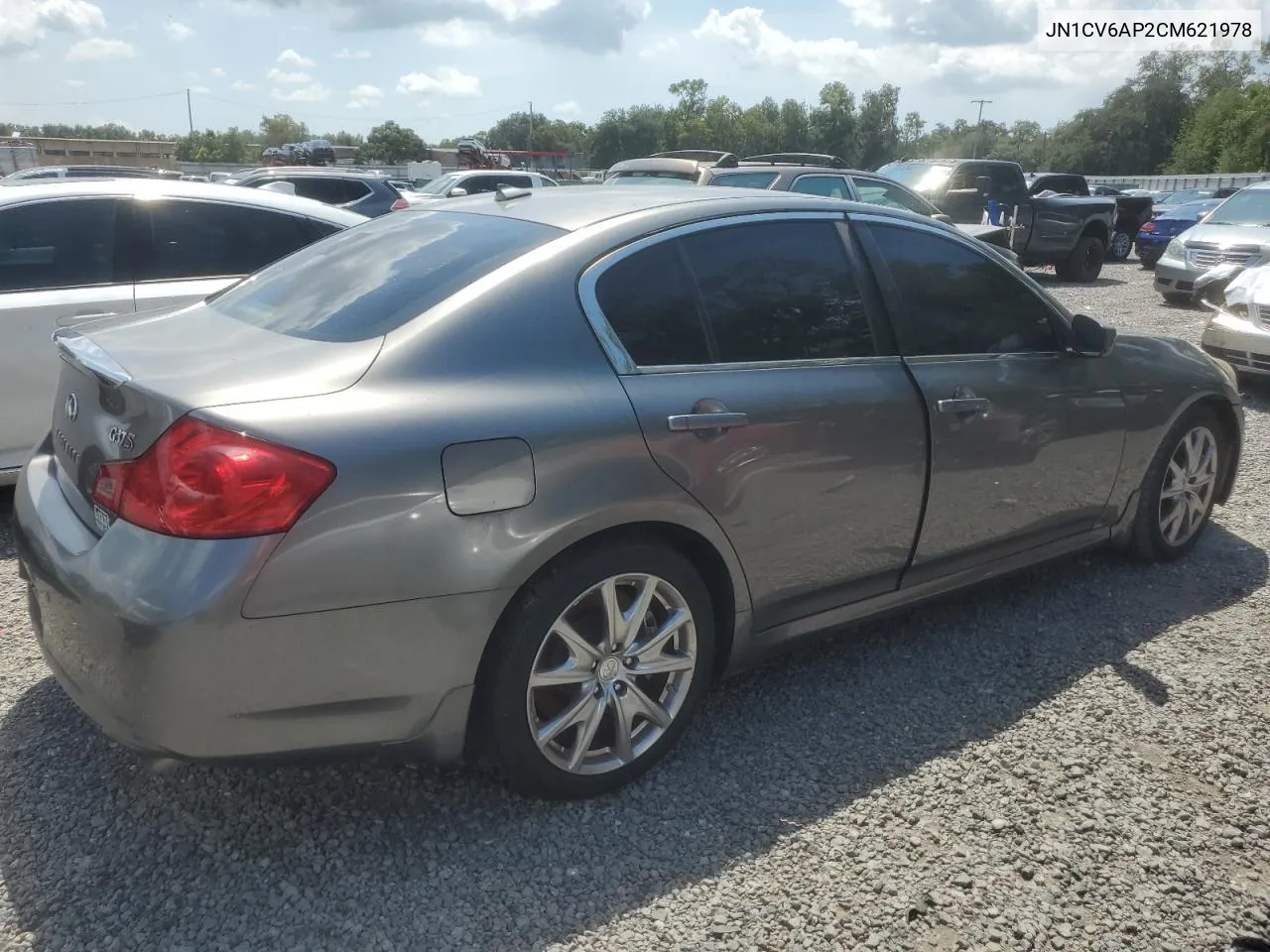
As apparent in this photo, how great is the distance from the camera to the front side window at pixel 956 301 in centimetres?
341

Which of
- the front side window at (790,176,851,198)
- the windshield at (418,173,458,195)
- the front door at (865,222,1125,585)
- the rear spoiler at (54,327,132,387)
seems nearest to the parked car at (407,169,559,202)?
the windshield at (418,173,458,195)

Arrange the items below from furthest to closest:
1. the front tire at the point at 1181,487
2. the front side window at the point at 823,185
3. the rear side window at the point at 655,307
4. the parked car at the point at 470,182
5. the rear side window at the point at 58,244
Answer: the parked car at the point at 470,182 → the front side window at the point at 823,185 → the rear side window at the point at 58,244 → the front tire at the point at 1181,487 → the rear side window at the point at 655,307

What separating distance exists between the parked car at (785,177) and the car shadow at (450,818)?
20.5 feet

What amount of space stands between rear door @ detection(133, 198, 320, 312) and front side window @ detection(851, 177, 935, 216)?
253 inches

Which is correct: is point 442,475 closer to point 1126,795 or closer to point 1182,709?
point 1126,795

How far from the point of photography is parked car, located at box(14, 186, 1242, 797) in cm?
219

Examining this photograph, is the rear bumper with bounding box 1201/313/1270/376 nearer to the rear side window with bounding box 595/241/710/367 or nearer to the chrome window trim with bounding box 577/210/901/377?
the chrome window trim with bounding box 577/210/901/377

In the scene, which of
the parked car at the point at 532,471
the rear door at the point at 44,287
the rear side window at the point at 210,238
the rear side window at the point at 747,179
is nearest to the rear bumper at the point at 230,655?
the parked car at the point at 532,471

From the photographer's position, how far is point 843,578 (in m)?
3.20

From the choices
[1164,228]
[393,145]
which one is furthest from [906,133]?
[1164,228]

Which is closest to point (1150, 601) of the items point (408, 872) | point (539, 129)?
point (408, 872)

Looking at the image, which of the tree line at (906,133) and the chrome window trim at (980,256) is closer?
the chrome window trim at (980,256)

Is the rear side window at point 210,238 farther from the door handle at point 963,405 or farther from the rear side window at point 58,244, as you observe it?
the door handle at point 963,405

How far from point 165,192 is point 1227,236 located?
1215 centimetres
